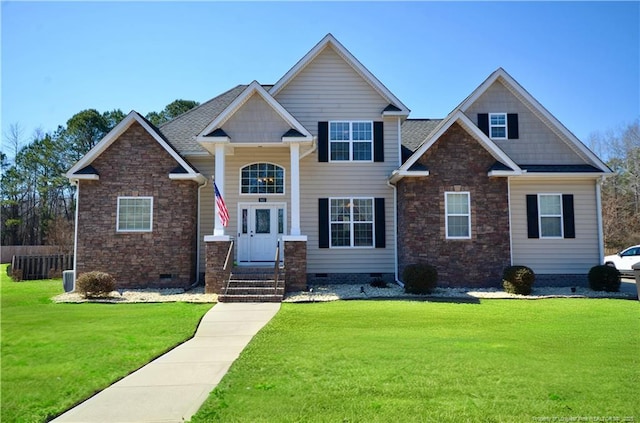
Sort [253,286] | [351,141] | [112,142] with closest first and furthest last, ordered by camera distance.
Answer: [253,286] < [112,142] < [351,141]

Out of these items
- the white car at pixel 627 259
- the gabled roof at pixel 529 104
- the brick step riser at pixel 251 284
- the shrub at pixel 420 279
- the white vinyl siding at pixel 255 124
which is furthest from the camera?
the white car at pixel 627 259

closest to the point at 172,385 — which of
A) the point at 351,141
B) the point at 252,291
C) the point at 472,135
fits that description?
the point at 252,291

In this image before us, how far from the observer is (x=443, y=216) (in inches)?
600

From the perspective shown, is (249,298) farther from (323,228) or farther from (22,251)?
(22,251)

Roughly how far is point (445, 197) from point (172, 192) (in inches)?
387

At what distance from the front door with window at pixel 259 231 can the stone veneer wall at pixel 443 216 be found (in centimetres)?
476

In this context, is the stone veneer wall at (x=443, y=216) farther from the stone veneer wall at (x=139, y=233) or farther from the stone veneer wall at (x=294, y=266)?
the stone veneer wall at (x=139, y=233)

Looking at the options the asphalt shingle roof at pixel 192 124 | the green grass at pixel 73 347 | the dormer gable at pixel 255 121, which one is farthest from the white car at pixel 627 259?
the green grass at pixel 73 347

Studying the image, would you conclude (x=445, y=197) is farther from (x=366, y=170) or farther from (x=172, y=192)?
(x=172, y=192)

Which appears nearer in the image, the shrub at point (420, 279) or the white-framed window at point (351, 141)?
the shrub at point (420, 279)

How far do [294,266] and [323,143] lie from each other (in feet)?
17.3

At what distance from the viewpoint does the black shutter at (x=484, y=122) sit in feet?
57.2

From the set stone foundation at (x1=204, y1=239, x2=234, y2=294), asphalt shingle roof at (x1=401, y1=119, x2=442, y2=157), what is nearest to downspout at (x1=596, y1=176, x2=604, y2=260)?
asphalt shingle roof at (x1=401, y1=119, x2=442, y2=157)

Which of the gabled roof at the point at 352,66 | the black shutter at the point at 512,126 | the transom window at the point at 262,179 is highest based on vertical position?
the gabled roof at the point at 352,66
